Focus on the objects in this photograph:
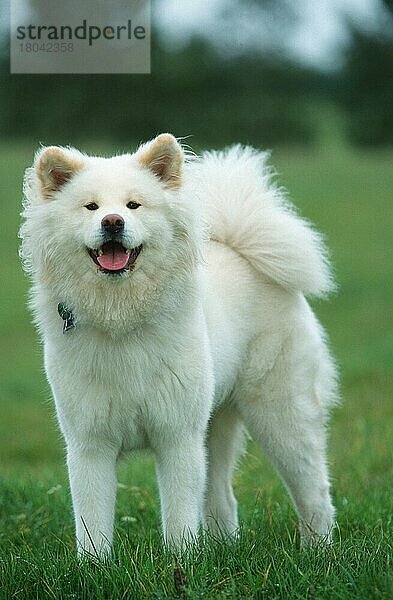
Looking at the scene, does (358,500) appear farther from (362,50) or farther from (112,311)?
(362,50)

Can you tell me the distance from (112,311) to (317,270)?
1.42 meters

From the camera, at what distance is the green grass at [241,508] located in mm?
3508

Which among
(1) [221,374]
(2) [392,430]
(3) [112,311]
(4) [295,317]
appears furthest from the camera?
(2) [392,430]

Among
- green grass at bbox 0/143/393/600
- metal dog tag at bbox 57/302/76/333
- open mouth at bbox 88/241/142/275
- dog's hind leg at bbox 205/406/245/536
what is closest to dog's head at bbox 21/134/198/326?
open mouth at bbox 88/241/142/275

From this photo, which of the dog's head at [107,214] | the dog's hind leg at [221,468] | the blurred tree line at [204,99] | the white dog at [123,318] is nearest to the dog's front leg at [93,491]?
the white dog at [123,318]

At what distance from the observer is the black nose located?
371cm

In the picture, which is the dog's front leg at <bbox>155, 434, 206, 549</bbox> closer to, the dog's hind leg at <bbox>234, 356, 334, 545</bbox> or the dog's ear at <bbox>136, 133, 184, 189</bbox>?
the dog's hind leg at <bbox>234, 356, 334, 545</bbox>

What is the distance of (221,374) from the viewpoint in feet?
15.1

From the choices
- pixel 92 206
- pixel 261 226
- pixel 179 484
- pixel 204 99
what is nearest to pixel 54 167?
pixel 92 206

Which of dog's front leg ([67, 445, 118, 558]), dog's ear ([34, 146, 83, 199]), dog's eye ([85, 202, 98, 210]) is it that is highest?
dog's ear ([34, 146, 83, 199])

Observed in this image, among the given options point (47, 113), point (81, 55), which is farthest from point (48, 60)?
point (47, 113)

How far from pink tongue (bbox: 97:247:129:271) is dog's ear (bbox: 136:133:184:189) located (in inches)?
16.4

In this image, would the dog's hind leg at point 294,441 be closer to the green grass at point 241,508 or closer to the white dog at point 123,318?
the green grass at point 241,508

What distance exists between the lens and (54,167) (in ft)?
13.3
